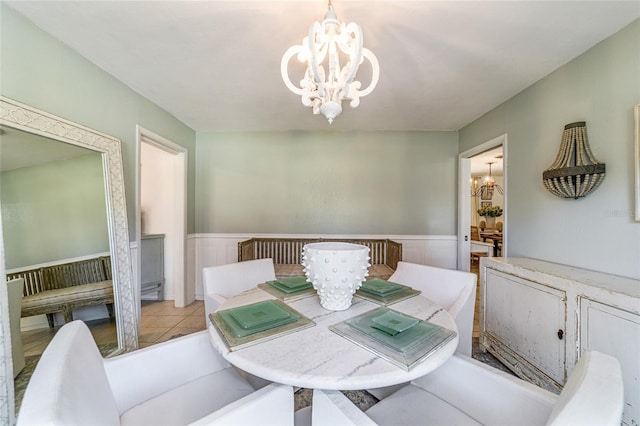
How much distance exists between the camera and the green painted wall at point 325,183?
11.7ft

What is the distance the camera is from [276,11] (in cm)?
143

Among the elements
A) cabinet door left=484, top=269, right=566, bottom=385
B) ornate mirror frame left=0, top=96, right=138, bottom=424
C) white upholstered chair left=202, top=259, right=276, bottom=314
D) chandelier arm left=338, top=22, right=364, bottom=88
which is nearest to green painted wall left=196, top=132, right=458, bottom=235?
ornate mirror frame left=0, top=96, right=138, bottom=424

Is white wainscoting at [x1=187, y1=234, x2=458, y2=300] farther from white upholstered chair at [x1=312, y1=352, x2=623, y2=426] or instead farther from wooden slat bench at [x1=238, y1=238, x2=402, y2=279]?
white upholstered chair at [x1=312, y1=352, x2=623, y2=426]

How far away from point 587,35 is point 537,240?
4.99 ft

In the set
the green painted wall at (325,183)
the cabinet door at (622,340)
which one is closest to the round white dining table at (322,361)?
the cabinet door at (622,340)

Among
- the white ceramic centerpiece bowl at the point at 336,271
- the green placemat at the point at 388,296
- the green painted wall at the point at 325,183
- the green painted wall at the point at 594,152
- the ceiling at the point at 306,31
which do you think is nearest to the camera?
the white ceramic centerpiece bowl at the point at 336,271

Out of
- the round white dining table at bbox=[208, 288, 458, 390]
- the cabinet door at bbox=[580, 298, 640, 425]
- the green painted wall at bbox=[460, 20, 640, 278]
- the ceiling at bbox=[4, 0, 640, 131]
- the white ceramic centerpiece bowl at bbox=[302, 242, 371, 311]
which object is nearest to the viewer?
the round white dining table at bbox=[208, 288, 458, 390]

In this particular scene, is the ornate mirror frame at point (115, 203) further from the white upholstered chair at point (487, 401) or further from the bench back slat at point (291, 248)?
the white upholstered chair at point (487, 401)

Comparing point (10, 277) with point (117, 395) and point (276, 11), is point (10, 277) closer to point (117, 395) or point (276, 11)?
point (117, 395)

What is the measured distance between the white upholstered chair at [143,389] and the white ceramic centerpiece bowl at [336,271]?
45cm

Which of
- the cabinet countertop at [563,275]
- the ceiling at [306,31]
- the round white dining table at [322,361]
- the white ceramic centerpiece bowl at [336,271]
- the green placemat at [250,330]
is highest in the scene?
the ceiling at [306,31]

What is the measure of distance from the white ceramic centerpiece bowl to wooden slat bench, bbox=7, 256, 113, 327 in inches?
68.6

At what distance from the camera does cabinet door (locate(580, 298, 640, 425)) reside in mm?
1188

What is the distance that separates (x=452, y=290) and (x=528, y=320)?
2.38ft
